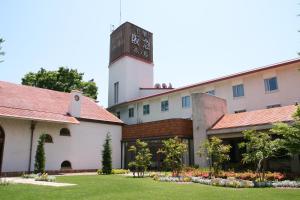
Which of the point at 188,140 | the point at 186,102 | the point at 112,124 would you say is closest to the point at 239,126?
the point at 188,140

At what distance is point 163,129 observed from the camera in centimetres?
2389

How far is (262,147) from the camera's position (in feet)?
44.9

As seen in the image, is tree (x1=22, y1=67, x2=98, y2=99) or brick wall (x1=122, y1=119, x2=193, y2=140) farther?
tree (x1=22, y1=67, x2=98, y2=99)

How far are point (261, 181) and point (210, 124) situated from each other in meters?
8.91

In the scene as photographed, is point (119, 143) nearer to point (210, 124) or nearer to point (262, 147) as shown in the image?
point (210, 124)

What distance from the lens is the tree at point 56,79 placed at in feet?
134

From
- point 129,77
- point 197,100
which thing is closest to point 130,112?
point 129,77

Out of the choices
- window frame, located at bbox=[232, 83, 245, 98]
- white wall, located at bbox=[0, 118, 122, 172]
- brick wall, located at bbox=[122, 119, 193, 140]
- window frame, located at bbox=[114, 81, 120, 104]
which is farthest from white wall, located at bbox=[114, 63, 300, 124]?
window frame, located at bbox=[114, 81, 120, 104]

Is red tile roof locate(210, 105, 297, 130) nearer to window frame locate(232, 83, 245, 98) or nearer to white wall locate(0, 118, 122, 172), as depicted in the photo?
window frame locate(232, 83, 245, 98)

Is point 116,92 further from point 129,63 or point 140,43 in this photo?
point 140,43

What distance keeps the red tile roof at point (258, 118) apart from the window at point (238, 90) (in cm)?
404

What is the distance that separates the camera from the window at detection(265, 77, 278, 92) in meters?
23.2

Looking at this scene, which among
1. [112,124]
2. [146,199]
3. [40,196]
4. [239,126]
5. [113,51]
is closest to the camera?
[146,199]

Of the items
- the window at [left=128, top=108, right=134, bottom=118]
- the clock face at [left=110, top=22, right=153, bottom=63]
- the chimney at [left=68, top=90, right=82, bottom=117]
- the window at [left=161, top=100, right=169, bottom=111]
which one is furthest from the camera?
the clock face at [left=110, top=22, right=153, bottom=63]
